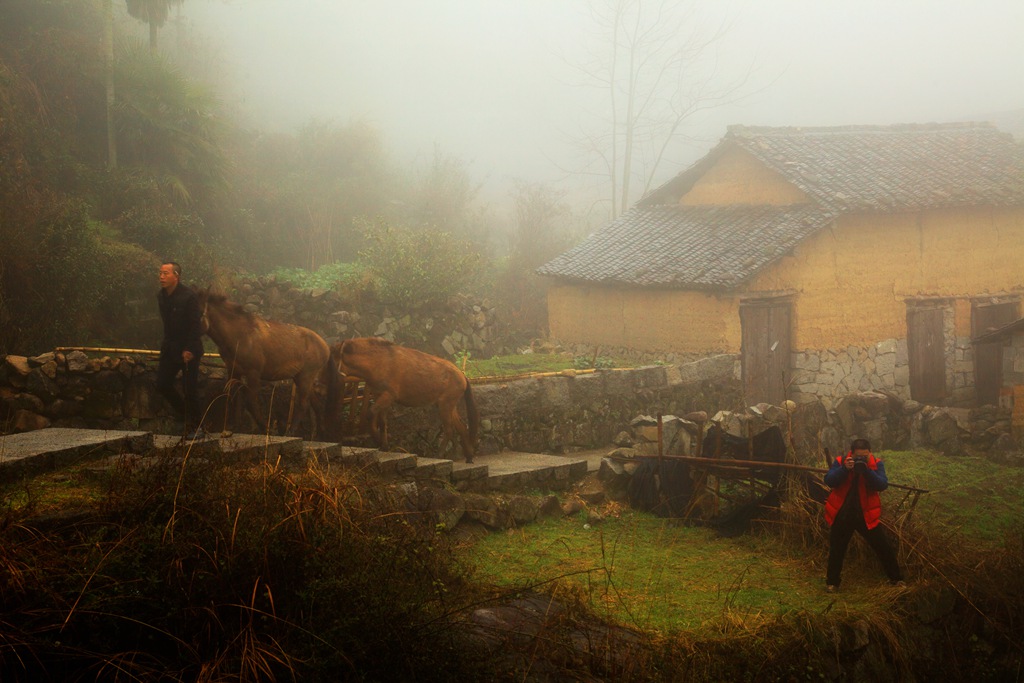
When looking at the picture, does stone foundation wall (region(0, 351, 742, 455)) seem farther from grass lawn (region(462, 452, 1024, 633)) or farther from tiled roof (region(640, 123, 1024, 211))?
tiled roof (region(640, 123, 1024, 211))

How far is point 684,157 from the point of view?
2287 inches

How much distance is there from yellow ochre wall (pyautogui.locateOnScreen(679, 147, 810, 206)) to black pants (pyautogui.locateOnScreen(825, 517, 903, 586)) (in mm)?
12510

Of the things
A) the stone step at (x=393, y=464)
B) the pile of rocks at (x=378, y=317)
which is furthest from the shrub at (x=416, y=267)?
the stone step at (x=393, y=464)

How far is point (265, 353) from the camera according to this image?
940 cm

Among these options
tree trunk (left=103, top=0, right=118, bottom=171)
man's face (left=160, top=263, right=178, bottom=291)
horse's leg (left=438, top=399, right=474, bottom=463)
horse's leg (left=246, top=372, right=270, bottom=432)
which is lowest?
horse's leg (left=438, top=399, right=474, bottom=463)

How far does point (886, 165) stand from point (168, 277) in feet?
57.3

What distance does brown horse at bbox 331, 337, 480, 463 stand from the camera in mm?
10039

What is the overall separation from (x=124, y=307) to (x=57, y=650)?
370 inches

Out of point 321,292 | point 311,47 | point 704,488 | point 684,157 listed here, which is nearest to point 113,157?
point 321,292

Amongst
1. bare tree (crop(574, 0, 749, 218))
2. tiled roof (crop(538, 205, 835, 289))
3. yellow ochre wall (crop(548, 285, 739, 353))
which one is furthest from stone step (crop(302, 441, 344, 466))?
bare tree (crop(574, 0, 749, 218))

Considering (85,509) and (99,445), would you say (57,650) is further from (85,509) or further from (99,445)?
(99,445)

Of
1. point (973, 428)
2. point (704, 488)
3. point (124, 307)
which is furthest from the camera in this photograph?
point (973, 428)

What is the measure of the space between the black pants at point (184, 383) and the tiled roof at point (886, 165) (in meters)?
13.8

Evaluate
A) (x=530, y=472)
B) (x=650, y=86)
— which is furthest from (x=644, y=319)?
(x=650, y=86)
